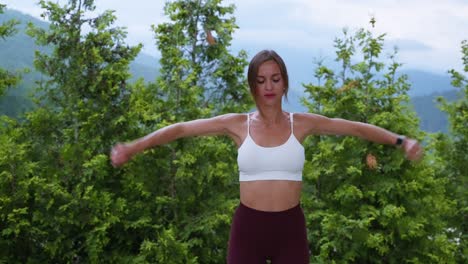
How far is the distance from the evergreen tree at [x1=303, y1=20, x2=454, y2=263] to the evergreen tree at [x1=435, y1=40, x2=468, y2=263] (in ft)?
4.75

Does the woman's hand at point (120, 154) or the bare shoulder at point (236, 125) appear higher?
the bare shoulder at point (236, 125)

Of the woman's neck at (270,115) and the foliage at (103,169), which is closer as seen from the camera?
the woman's neck at (270,115)

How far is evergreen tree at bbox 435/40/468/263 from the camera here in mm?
8625

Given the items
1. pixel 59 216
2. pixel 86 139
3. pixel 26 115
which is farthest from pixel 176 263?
pixel 26 115

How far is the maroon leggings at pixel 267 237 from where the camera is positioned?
9.01ft

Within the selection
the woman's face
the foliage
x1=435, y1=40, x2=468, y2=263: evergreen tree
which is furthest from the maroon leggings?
x1=435, y1=40, x2=468, y2=263: evergreen tree

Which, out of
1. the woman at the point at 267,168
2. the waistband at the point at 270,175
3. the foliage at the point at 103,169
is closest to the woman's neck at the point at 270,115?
the woman at the point at 267,168

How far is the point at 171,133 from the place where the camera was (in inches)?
112

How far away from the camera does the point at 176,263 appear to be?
6488mm

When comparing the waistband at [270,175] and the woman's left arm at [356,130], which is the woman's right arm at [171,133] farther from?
the woman's left arm at [356,130]

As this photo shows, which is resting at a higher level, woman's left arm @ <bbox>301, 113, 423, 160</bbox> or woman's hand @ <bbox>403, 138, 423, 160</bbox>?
woman's left arm @ <bbox>301, 113, 423, 160</bbox>

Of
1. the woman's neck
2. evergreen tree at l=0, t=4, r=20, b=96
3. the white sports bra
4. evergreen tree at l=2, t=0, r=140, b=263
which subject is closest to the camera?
the white sports bra

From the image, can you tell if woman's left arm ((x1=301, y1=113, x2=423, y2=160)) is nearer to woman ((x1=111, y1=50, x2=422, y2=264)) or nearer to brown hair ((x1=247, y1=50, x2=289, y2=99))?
woman ((x1=111, y1=50, x2=422, y2=264))

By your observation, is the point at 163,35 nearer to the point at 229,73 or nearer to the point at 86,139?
the point at 229,73
